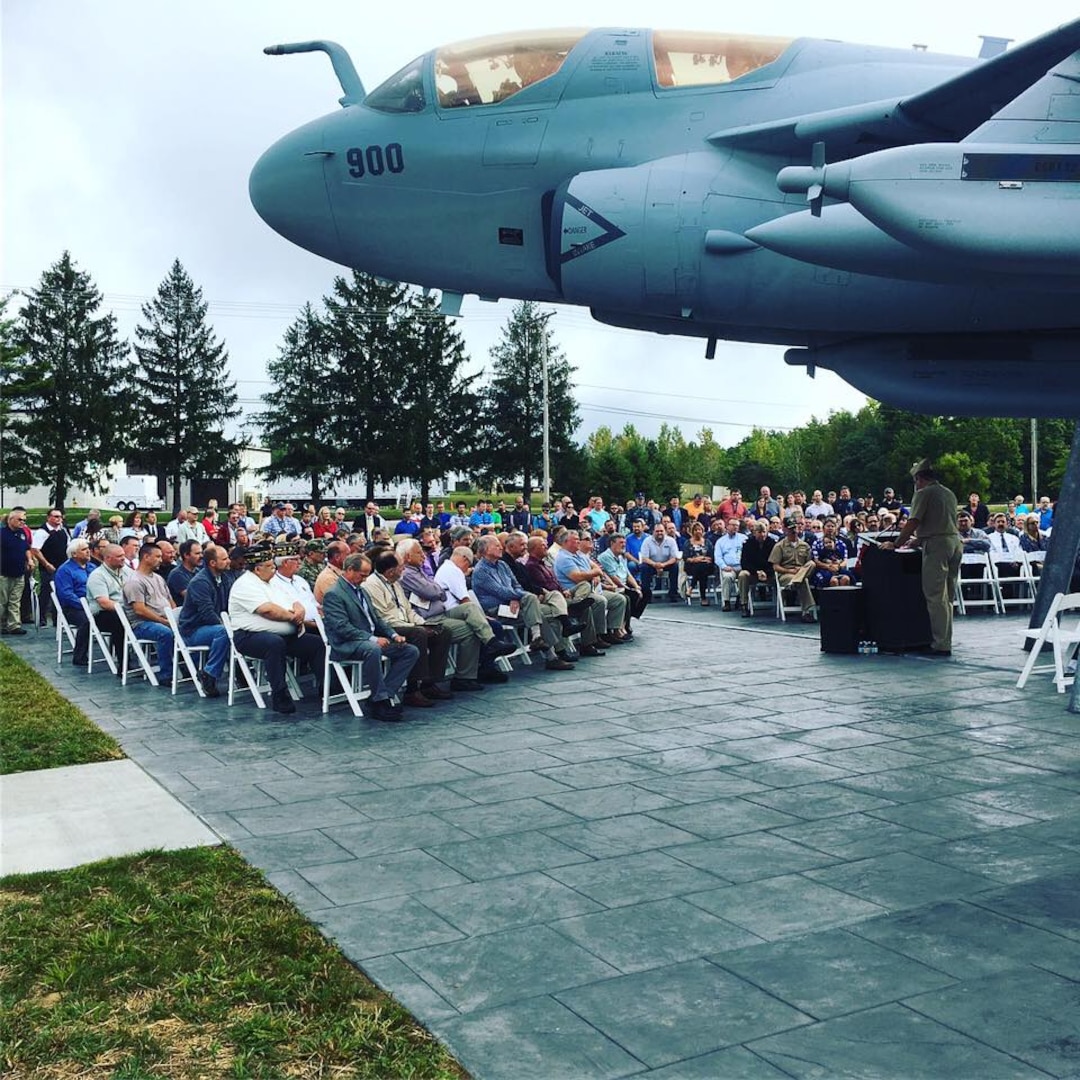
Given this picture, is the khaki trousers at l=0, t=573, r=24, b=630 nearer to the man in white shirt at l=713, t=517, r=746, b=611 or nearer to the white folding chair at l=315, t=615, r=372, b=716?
the white folding chair at l=315, t=615, r=372, b=716

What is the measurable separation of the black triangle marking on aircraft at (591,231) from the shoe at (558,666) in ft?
17.6

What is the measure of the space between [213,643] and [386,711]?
1.95 meters

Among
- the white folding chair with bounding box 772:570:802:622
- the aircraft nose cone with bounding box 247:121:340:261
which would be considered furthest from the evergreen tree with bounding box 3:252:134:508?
the aircraft nose cone with bounding box 247:121:340:261

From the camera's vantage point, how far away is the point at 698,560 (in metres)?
17.2

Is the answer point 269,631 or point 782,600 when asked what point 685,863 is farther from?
point 782,600

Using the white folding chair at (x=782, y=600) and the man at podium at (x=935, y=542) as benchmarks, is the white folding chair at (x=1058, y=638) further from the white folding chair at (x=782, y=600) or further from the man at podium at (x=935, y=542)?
the white folding chair at (x=782, y=600)

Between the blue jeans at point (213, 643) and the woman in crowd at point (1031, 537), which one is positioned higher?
the woman in crowd at point (1031, 537)

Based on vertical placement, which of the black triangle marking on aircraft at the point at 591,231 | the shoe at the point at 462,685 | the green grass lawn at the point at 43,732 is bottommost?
the green grass lawn at the point at 43,732

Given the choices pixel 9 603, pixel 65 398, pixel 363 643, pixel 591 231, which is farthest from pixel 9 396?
pixel 591 231

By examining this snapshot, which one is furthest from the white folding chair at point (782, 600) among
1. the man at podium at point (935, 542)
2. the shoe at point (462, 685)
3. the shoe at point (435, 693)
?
the shoe at point (435, 693)

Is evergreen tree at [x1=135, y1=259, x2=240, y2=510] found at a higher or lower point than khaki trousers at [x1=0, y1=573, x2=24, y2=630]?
higher

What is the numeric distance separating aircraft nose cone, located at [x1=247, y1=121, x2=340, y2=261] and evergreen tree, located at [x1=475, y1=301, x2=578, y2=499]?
51.7 meters

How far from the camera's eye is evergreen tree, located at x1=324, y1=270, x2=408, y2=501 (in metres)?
54.2

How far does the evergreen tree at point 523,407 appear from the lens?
60219 millimetres
